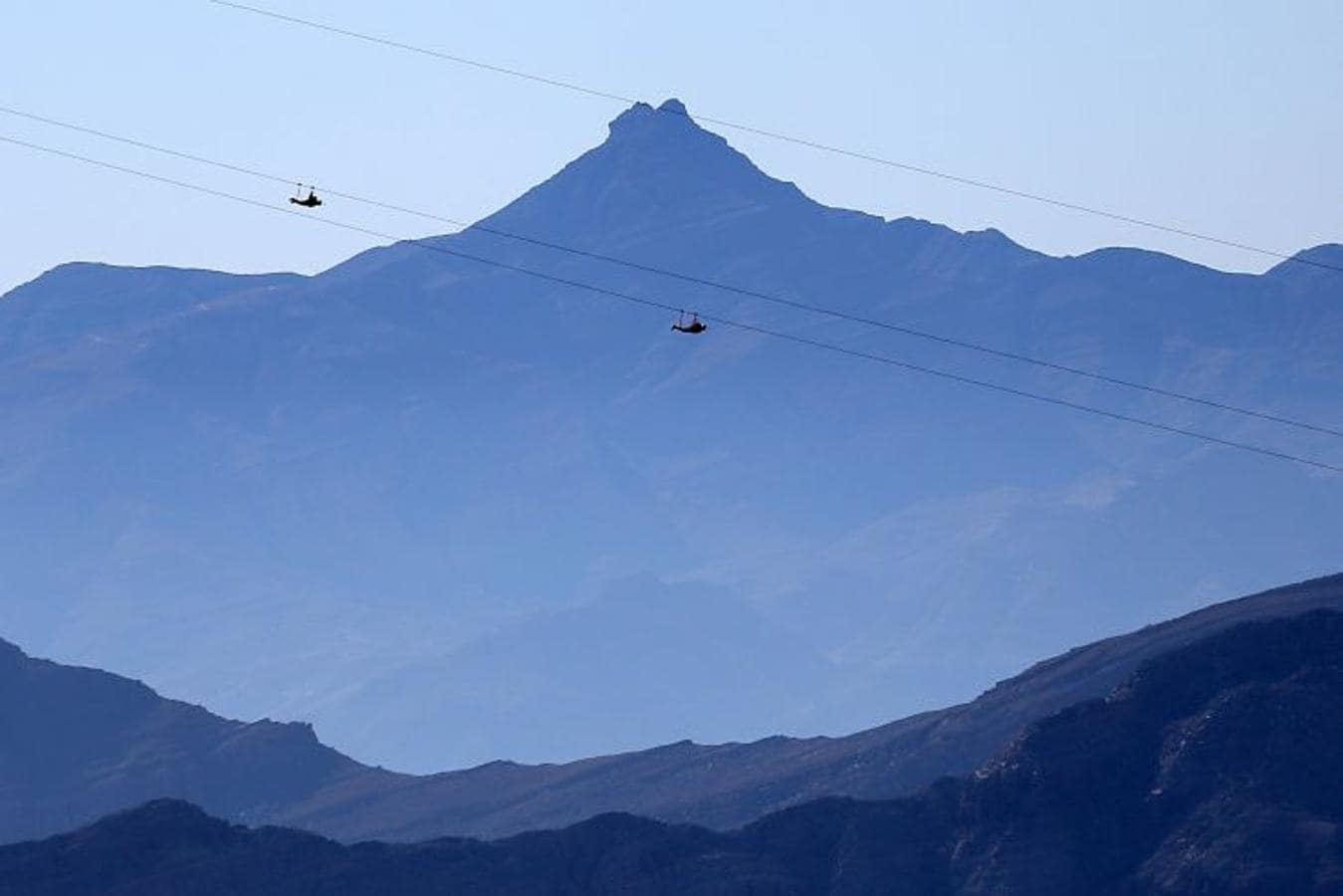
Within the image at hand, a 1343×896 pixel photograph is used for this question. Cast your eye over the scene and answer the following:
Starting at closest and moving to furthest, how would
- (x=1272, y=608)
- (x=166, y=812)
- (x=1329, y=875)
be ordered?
(x=1329, y=875) → (x=166, y=812) → (x=1272, y=608)

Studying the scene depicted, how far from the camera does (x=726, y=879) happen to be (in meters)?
134

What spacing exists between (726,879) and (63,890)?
3092 centimetres

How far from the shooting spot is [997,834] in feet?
449

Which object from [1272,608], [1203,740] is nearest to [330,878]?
[1203,740]

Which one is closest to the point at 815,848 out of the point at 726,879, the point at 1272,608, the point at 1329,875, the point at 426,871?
the point at 726,879

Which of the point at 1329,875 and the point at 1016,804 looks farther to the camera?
the point at 1016,804

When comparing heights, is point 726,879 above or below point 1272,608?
below

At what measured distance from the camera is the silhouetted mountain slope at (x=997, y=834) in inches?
5207

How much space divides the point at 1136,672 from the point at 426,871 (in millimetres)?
37876

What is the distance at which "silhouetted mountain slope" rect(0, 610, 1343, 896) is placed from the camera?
13225cm

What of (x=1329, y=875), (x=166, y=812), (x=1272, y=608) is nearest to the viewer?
(x=1329, y=875)

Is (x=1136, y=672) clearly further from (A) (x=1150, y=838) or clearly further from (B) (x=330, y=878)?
(B) (x=330, y=878)

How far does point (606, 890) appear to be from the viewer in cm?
13575

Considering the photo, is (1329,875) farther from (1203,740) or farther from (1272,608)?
(1272,608)
